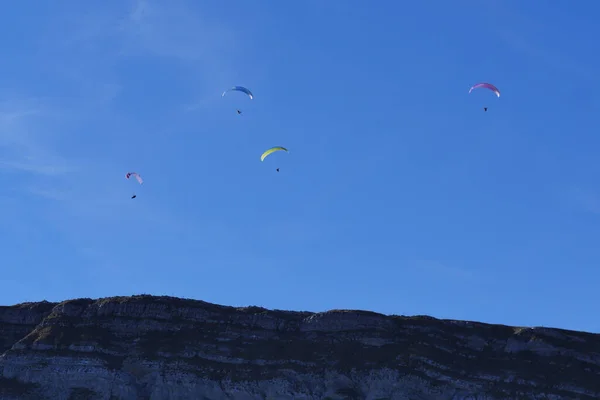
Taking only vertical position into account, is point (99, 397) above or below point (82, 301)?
below

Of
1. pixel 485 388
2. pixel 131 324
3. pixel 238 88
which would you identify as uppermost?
pixel 238 88

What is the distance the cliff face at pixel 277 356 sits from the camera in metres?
89.2

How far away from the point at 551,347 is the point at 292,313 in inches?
759

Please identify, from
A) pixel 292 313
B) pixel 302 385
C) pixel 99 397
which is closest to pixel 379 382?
pixel 302 385

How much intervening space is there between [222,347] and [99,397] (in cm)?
966

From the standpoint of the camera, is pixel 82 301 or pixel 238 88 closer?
pixel 238 88

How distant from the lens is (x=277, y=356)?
9231 cm

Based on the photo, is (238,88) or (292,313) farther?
(292,313)

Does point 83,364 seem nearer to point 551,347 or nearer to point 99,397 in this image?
point 99,397

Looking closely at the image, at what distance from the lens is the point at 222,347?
9362 cm

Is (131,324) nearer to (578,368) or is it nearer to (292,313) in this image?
(292,313)

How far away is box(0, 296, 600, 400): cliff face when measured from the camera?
8919cm

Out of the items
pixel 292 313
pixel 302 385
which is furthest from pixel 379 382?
pixel 292 313

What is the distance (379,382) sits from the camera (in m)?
88.8
